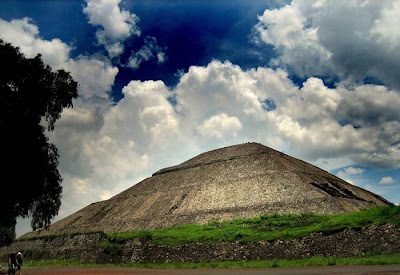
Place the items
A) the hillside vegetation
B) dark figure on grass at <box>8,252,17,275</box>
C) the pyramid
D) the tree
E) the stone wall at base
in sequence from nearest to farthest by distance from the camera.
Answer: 1. the tree
2. dark figure on grass at <box>8,252,17,275</box>
3. the stone wall at base
4. the hillside vegetation
5. the pyramid

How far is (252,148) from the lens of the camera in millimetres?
72625

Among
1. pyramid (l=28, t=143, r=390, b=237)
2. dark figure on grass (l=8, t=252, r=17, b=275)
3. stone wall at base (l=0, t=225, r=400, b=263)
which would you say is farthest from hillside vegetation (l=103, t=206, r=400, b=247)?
dark figure on grass (l=8, t=252, r=17, b=275)

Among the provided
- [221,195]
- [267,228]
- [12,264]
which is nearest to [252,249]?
[267,228]

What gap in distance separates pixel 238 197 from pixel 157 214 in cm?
1317

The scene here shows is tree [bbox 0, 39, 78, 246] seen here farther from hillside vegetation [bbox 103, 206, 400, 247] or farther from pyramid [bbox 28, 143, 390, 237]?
pyramid [bbox 28, 143, 390, 237]

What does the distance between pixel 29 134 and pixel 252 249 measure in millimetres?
20431

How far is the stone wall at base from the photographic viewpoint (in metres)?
27.0

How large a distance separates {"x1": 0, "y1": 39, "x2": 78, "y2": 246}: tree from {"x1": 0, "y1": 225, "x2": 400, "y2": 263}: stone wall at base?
44.1 feet

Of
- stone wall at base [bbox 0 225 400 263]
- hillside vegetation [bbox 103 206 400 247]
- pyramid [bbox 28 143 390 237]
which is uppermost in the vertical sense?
pyramid [bbox 28 143 390 237]

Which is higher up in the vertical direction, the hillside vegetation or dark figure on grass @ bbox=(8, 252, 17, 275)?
the hillside vegetation

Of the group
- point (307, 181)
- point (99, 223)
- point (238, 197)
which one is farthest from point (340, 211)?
point (99, 223)

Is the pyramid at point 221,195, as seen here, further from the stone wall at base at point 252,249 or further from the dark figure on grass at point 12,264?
the dark figure on grass at point 12,264

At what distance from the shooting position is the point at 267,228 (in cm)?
3794

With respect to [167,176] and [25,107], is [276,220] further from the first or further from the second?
[167,176]
